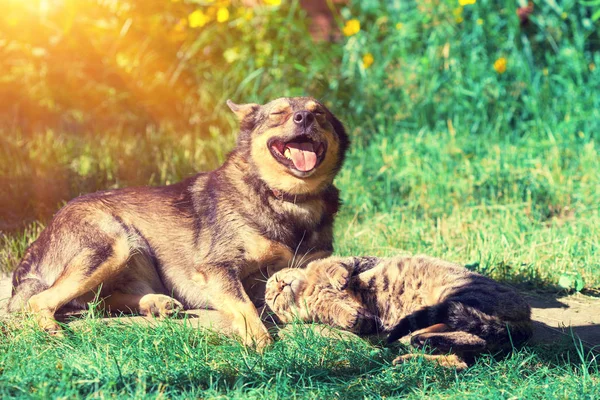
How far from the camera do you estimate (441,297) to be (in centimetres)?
414

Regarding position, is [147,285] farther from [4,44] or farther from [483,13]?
[483,13]

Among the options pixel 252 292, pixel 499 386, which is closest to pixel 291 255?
pixel 252 292

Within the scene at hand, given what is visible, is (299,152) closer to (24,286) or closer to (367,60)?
(24,286)

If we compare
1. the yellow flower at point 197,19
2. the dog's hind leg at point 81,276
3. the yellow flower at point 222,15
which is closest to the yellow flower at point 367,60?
the yellow flower at point 222,15

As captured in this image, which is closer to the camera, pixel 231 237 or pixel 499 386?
pixel 499 386

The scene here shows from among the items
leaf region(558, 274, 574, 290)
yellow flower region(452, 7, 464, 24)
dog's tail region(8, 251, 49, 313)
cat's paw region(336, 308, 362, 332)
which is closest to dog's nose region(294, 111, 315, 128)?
cat's paw region(336, 308, 362, 332)

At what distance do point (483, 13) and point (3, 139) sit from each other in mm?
5228

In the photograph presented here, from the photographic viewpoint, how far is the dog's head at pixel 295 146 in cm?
454

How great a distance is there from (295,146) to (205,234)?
780 millimetres

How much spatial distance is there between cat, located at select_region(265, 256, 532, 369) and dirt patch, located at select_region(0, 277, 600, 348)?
317 millimetres

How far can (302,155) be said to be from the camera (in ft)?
15.1

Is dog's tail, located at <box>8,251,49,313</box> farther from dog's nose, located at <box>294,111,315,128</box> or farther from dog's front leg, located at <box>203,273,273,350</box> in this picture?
dog's nose, located at <box>294,111,315,128</box>

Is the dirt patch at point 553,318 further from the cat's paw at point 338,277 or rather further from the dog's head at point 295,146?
the dog's head at point 295,146

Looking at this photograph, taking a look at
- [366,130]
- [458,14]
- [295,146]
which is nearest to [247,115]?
[295,146]
